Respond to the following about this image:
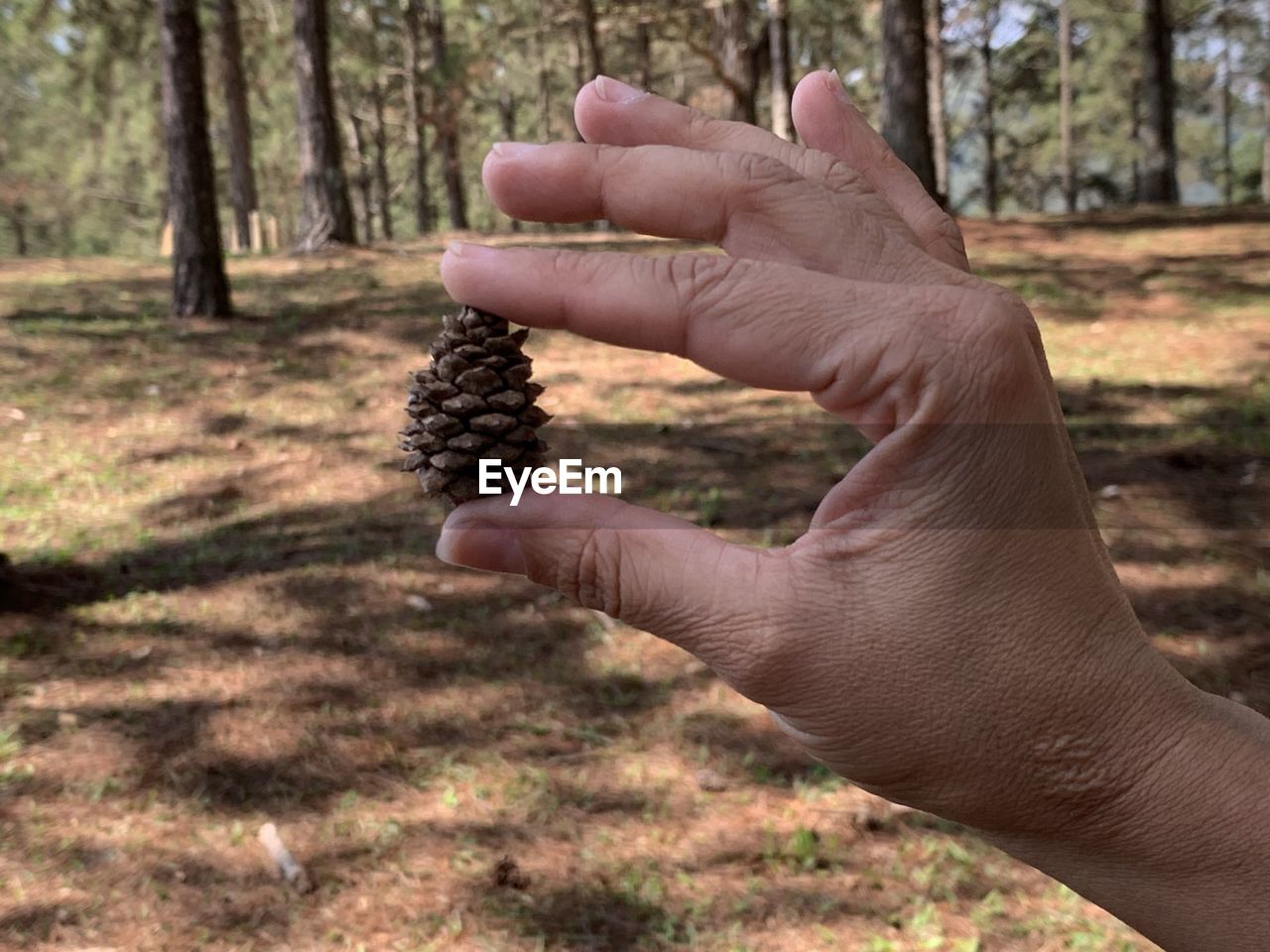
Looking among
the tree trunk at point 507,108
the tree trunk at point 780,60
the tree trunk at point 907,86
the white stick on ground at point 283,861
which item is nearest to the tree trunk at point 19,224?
the tree trunk at point 507,108

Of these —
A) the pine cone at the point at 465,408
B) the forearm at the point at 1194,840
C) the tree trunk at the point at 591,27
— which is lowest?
the forearm at the point at 1194,840

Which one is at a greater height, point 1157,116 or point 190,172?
point 1157,116

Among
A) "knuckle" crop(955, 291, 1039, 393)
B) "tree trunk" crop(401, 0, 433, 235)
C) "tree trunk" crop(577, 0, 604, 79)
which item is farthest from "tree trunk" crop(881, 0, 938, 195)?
"tree trunk" crop(401, 0, 433, 235)

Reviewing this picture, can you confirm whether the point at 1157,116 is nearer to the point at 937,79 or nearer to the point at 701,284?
the point at 937,79

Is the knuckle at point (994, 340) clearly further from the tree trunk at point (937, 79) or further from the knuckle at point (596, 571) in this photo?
the tree trunk at point (937, 79)

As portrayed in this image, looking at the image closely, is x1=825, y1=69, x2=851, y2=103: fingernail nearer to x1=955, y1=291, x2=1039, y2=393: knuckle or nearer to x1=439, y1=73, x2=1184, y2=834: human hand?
x1=439, y1=73, x2=1184, y2=834: human hand

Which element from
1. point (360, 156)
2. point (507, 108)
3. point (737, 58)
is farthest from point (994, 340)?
point (507, 108)
